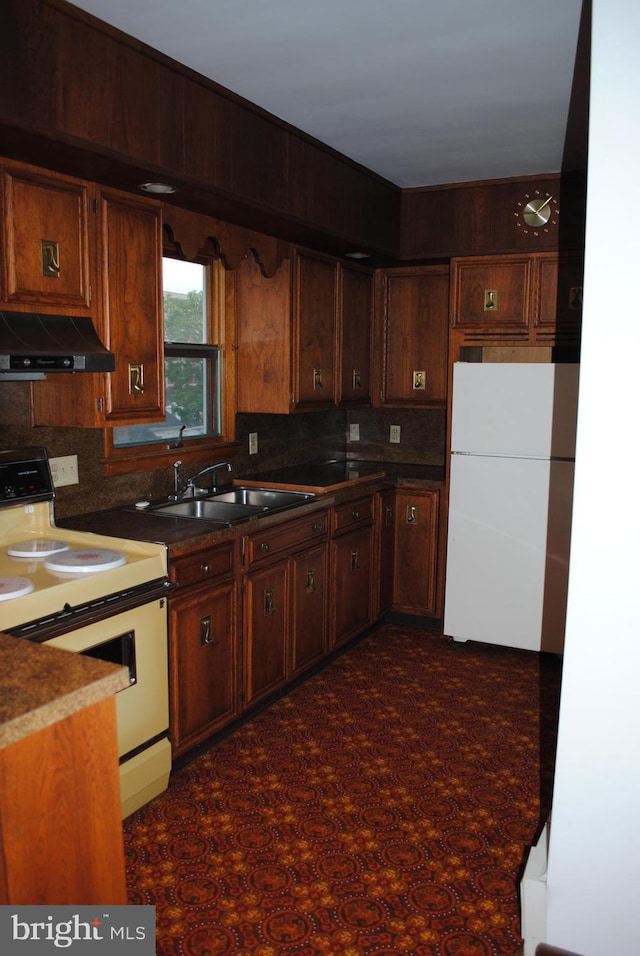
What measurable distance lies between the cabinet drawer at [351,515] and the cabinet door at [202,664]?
930 millimetres

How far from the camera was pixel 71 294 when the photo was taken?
261cm

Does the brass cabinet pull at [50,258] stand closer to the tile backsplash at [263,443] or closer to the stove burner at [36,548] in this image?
the tile backsplash at [263,443]

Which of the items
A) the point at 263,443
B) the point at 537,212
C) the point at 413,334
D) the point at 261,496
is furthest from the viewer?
the point at 413,334

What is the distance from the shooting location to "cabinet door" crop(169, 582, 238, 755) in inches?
112

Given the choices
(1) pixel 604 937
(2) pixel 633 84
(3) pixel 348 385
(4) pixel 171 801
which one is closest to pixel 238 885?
(4) pixel 171 801

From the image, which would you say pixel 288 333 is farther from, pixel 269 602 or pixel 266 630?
pixel 266 630

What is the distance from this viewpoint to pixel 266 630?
3.41 metres

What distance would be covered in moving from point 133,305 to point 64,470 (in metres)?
0.70

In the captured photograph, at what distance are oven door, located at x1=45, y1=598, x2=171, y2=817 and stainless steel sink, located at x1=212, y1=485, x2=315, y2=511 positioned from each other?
3.85 feet

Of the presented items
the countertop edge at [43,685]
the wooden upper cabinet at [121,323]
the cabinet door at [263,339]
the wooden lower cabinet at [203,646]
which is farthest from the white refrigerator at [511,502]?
the countertop edge at [43,685]

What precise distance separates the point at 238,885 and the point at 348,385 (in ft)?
9.24

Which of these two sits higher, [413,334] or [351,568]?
[413,334]

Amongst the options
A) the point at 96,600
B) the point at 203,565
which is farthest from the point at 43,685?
the point at 203,565

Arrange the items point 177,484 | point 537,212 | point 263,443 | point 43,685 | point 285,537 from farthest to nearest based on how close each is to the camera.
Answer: point 263,443, point 537,212, point 177,484, point 285,537, point 43,685
